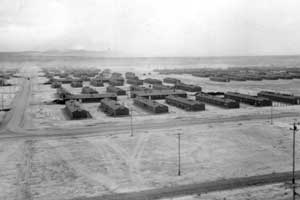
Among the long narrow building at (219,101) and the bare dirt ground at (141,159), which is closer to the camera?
the bare dirt ground at (141,159)

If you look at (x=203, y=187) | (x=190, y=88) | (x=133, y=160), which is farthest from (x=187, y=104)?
(x=203, y=187)

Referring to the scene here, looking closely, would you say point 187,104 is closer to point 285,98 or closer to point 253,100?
point 253,100

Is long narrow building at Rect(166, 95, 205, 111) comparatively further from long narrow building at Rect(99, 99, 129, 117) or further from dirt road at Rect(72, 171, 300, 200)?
dirt road at Rect(72, 171, 300, 200)

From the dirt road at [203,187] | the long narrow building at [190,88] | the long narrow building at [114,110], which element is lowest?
the dirt road at [203,187]

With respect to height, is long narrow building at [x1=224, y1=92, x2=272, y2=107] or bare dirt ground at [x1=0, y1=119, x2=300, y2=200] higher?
long narrow building at [x1=224, y1=92, x2=272, y2=107]

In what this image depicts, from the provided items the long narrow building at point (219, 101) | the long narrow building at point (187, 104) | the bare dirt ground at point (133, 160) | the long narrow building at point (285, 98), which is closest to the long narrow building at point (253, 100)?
the long narrow building at point (219, 101)

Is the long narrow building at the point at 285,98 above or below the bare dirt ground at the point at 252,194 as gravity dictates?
above

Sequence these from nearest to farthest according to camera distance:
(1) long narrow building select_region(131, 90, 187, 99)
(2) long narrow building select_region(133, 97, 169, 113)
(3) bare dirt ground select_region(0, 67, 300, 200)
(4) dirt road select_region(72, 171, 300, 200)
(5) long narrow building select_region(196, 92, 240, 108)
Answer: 1. (4) dirt road select_region(72, 171, 300, 200)
2. (3) bare dirt ground select_region(0, 67, 300, 200)
3. (2) long narrow building select_region(133, 97, 169, 113)
4. (5) long narrow building select_region(196, 92, 240, 108)
5. (1) long narrow building select_region(131, 90, 187, 99)

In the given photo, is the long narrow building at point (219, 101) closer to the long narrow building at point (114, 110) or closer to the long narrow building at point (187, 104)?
the long narrow building at point (187, 104)

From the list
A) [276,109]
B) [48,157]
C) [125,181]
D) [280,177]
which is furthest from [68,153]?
[276,109]

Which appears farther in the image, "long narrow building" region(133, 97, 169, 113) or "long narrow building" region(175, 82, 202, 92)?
"long narrow building" region(175, 82, 202, 92)

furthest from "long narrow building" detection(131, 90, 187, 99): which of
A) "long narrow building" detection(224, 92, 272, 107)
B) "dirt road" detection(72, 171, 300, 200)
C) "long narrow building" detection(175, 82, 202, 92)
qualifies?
"dirt road" detection(72, 171, 300, 200)
